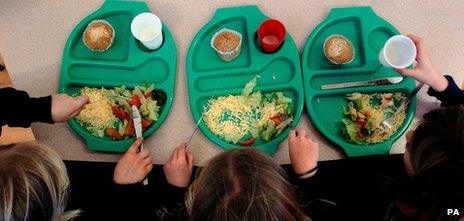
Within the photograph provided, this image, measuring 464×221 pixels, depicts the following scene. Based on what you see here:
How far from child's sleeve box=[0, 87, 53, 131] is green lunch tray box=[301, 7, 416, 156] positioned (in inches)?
28.0

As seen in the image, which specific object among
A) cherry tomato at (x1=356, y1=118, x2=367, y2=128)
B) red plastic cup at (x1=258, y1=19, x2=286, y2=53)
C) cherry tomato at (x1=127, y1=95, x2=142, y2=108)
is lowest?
cherry tomato at (x1=356, y1=118, x2=367, y2=128)

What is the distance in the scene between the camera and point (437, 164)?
819 millimetres

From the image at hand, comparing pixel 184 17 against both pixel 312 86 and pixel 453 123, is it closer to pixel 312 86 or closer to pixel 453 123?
pixel 312 86

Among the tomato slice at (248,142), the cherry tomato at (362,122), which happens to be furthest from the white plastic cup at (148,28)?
the cherry tomato at (362,122)

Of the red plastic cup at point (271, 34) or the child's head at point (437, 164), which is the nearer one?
the child's head at point (437, 164)

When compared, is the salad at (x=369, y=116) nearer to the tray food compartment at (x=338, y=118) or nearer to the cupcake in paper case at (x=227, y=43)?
the tray food compartment at (x=338, y=118)

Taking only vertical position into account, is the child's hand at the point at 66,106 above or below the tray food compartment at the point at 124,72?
below

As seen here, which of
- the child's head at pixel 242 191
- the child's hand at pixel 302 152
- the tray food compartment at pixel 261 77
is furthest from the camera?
the tray food compartment at pixel 261 77

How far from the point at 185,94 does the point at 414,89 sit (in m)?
0.63

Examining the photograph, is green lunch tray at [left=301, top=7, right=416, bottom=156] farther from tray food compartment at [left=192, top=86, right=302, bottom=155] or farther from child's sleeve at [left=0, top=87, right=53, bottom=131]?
child's sleeve at [left=0, top=87, right=53, bottom=131]

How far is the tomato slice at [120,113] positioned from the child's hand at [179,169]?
0.56 ft

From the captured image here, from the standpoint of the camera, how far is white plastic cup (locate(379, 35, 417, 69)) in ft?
3.38

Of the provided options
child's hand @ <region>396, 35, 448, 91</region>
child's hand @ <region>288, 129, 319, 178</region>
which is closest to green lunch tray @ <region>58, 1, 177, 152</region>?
child's hand @ <region>288, 129, 319, 178</region>

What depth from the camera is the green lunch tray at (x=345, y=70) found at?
3.48ft
